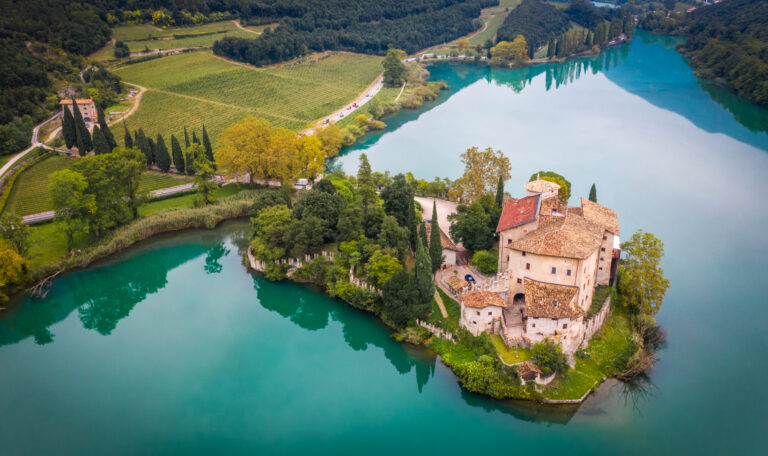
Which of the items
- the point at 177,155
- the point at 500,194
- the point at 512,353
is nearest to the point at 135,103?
the point at 177,155

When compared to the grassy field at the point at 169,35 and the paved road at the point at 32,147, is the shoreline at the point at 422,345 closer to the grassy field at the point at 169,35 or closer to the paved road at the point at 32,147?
the paved road at the point at 32,147

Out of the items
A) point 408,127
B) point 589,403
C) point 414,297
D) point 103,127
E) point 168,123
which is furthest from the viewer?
point 408,127

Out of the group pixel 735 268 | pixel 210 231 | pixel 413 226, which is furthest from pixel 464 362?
pixel 210 231

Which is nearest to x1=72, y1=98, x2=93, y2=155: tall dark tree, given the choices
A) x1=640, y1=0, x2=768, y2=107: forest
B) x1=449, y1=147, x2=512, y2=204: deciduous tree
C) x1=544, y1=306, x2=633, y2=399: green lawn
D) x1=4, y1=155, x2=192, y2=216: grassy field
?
x1=4, y1=155, x2=192, y2=216: grassy field

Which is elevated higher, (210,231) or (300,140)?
(300,140)

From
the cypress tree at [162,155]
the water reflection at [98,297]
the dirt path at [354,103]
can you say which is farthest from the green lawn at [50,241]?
the dirt path at [354,103]

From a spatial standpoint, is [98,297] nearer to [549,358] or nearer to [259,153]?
[259,153]

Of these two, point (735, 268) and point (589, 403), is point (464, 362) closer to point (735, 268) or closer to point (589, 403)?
point (589, 403)
